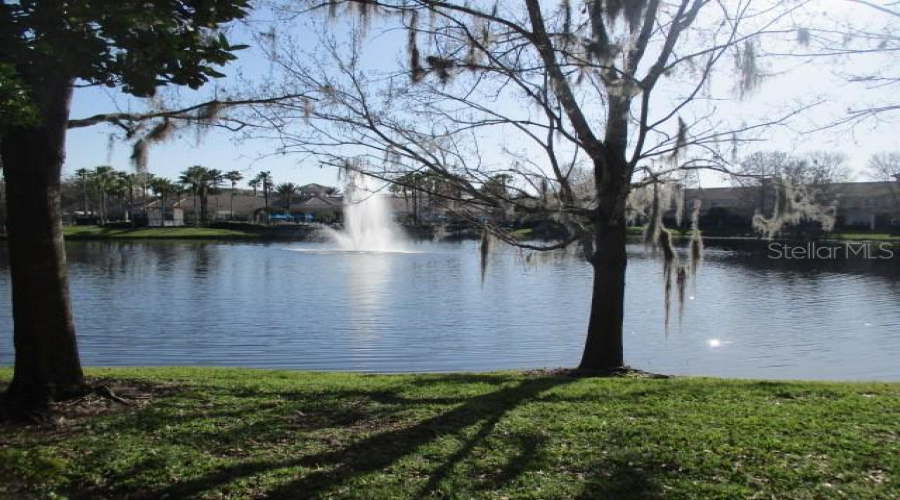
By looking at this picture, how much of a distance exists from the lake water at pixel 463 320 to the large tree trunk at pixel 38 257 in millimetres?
5867

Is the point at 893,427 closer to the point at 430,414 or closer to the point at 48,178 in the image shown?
the point at 430,414

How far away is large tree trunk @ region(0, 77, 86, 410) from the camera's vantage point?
5973mm

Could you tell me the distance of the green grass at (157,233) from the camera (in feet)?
219

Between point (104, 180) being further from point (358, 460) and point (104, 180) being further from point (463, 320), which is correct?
point (358, 460)

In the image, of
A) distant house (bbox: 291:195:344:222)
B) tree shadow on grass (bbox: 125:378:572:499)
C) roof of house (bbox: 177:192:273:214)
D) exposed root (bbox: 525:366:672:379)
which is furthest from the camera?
roof of house (bbox: 177:192:273:214)

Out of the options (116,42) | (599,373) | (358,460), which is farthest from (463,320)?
(116,42)

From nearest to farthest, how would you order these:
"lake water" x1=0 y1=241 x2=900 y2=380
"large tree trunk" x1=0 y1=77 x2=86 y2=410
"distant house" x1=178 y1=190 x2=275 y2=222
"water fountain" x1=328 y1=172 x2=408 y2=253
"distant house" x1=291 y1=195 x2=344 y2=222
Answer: "large tree trunk" x1=0 y1=77 x2=86 y2=410 → "lake water" x1=0 y1=241 x2=900 y2=380 → "water fountain" x1=328 y1=172 x2=408 y2=253 → "distant house" x1=291 y1=195 x2=344 y2=222 → "distant house" x1=178 y1=190 x2=275 y2=222

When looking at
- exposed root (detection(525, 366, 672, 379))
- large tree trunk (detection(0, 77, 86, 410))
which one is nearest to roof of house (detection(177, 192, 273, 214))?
exposed root (detection(525, 366, 672, 379))

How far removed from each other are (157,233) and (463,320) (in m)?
58.4

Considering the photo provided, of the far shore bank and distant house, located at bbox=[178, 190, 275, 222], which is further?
distant house, located at bbox=[178, 190, 275, 222]

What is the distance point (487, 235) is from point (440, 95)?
2055mm

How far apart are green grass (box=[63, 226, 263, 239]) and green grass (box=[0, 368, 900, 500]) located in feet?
212

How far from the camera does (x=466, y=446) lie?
5.24 meters

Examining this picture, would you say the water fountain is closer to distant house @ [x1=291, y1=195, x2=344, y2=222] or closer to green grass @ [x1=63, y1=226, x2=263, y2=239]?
green grass @ [x1=63, y1=226, x2=263, y2=239]
